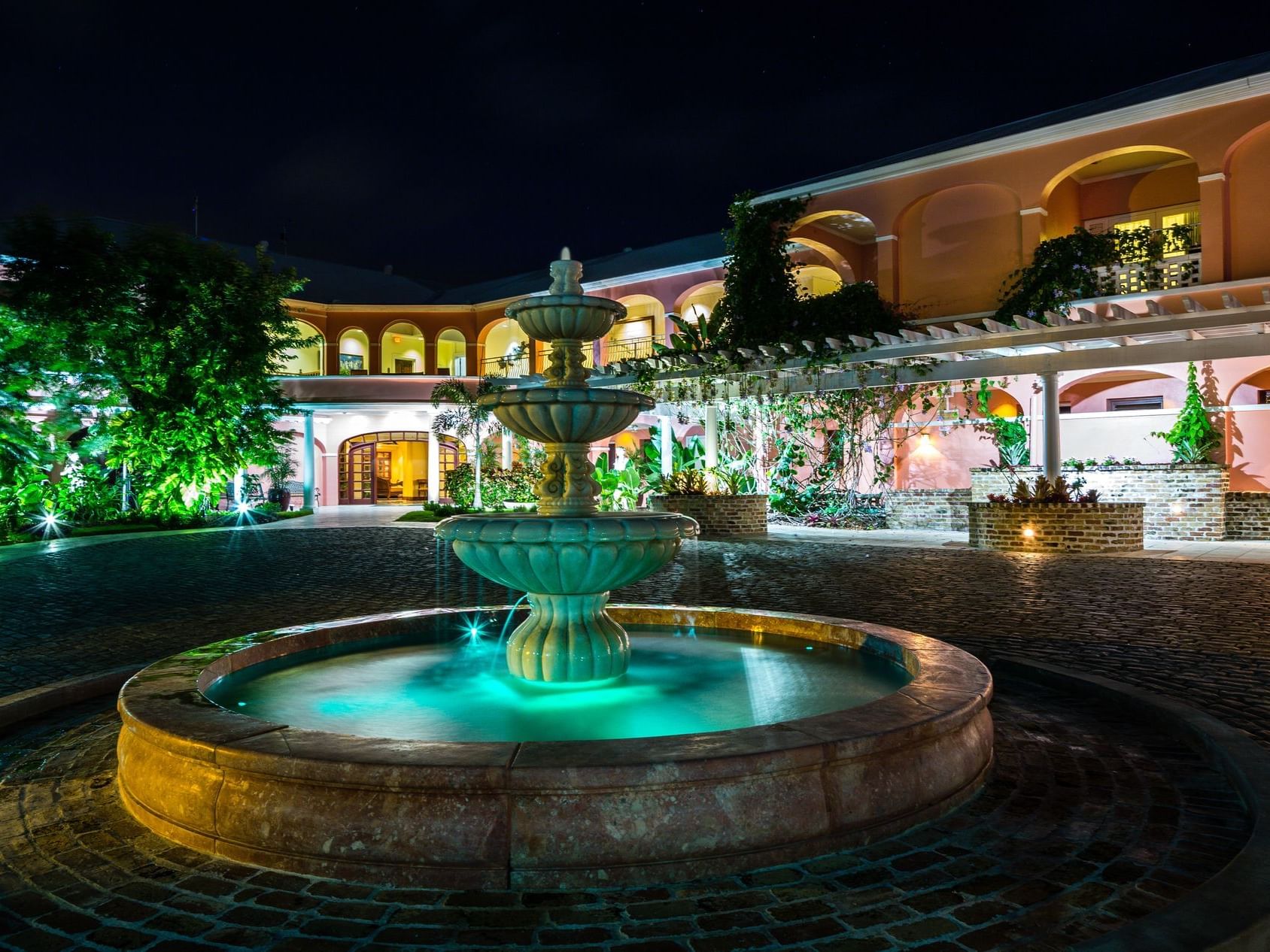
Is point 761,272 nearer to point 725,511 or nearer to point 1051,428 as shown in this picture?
point 725,511

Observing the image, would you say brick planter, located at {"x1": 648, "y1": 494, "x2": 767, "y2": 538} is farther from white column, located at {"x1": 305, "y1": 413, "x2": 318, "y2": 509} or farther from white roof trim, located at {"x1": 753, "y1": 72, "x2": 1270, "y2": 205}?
white column, located at {"x1": 305, "y1": 413, "x2": 318, "y2": 509}

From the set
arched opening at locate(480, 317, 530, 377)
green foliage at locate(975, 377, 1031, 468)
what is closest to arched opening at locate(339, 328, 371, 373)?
arched opening at locate(480, 317, 530, 377)

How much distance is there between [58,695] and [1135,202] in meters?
20.3

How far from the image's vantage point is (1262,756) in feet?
11.3

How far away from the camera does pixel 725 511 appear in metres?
17.5

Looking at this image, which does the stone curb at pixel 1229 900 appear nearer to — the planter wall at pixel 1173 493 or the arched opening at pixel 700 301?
the planter wall at pixel 1173 493

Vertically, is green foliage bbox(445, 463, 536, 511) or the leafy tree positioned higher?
the leafy tree

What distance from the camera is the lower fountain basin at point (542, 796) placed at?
264 cm

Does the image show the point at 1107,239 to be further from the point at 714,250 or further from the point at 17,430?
the point at 17,430

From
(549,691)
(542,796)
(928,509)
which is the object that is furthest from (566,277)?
(928,509)

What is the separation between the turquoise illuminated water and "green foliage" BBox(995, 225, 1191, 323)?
1325cm

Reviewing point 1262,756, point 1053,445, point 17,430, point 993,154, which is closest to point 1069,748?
point 1262,756

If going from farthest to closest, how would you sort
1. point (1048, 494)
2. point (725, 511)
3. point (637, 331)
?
point (637, 331), point (725, 511), point (1048, 494)

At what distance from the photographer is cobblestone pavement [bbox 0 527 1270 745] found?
584 cm
